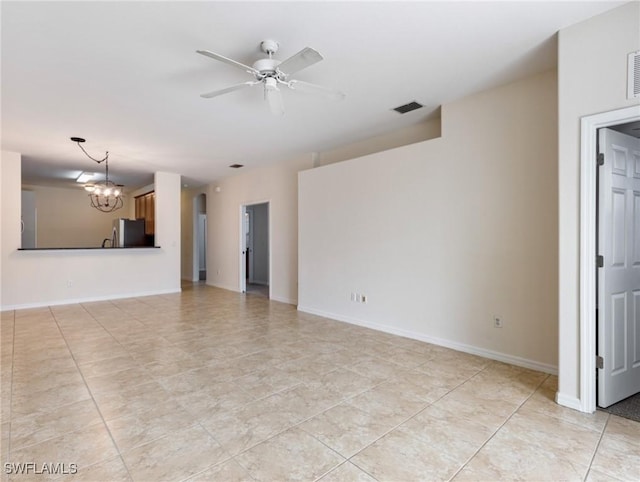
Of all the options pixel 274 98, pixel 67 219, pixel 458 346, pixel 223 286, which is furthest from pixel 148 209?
pixel 458 346

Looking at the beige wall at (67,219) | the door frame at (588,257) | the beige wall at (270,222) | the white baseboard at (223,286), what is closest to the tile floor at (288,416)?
the door frame at (588,257)

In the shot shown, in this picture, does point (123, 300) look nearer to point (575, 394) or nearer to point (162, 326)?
point (162, 326)

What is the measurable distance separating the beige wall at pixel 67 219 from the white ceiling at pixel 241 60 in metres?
5.32

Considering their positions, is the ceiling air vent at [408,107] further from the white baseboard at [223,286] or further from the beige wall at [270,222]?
the white baseboard at [223,286]

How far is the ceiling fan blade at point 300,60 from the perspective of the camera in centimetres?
209

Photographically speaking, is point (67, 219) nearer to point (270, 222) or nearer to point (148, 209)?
point (148, 209)

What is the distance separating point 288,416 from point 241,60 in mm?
2848

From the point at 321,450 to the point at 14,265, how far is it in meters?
6.70

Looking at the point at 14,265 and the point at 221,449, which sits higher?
the point at 14,265

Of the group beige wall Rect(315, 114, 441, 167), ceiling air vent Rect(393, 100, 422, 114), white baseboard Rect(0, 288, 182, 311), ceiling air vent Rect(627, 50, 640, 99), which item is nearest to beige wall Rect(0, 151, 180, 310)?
white baseboard Rect(0, 288, 182, 311)

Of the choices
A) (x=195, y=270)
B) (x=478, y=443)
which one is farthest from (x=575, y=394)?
(x=195, y=270)

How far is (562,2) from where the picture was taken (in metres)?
2.15

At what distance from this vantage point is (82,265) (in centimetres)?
646

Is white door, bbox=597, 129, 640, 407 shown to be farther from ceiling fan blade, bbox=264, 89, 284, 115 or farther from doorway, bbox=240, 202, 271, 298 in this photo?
doorway, bbox=240, 202, 271, 298
